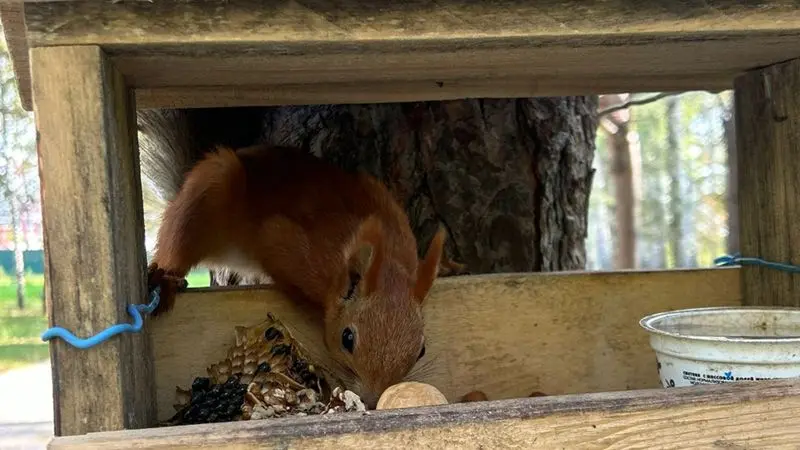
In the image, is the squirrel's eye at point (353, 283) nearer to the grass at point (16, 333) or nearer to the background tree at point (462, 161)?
the background tree at point (462, 161)

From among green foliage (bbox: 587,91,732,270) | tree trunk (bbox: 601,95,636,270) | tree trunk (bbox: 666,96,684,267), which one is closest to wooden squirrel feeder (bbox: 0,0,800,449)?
tree trunk (bbox: 601,95,636,270)

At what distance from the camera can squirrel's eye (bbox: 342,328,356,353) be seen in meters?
1.17

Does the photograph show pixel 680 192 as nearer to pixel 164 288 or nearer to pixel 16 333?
pixel 16 333

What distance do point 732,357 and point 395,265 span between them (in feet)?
1.78

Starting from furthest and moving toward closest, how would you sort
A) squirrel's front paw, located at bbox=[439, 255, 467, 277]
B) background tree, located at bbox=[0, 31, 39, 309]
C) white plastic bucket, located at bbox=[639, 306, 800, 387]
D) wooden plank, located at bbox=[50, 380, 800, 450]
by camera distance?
background tree, located at bbox=[0, 31, 39, 309] → squirrel's front paw, located at bbox=[439, 255, 467, 277] → white plastic bucket, located at bbox=[639, 306, 800, 387] → wooden plank, located at bbox=[50, 380, 800, 450]

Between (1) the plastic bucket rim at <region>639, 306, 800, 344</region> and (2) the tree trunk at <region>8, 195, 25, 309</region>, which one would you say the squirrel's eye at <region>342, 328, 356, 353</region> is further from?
(2) the tree trunk at <region>8, 195, 25, 309</region>

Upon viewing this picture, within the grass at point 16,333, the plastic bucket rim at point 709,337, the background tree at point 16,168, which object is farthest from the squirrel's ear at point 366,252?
the grass at point 16,333

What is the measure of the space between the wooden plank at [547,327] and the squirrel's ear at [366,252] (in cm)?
10

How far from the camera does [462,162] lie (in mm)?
1785

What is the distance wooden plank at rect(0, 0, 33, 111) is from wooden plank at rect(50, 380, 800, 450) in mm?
436

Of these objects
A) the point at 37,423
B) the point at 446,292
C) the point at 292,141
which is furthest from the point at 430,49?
the point at 37,423

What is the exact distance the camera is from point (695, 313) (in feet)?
3.55

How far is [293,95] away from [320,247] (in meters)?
0.26

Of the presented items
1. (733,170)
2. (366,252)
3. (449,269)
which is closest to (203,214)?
(366,252)
